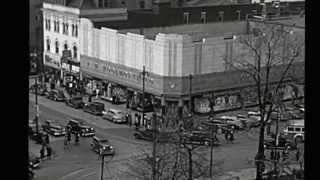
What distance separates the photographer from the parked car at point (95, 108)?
1049 centimetres

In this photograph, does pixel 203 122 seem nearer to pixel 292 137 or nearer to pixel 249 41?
pixel 292 137

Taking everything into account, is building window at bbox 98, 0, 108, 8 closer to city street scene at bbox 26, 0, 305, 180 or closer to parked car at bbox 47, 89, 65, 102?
city street scene at bbox 26, 0, 305, 180

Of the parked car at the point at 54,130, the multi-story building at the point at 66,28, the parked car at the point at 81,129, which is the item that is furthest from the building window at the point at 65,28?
the parked car at the point at 81,129

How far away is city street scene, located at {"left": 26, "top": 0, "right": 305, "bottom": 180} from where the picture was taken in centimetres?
745

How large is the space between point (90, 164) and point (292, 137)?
3101 mm

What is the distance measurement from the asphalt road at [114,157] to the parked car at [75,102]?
0.71 m

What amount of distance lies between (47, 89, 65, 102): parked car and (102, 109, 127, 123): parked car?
1641mm

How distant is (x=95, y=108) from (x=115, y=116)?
705 mm

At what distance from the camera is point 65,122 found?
9859 millimetres

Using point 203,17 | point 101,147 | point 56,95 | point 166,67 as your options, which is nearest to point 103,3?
point 203,17

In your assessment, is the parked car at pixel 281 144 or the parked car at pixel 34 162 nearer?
the parked car at pixel 34 162

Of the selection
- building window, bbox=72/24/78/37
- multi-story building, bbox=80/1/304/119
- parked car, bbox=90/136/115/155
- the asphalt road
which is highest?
building window, bbox=72/24/78/37

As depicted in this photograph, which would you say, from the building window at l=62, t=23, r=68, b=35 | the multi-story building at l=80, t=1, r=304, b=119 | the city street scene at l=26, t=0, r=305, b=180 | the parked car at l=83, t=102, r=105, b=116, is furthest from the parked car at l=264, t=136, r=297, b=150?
the building window at l=62, t=23, r=68, b=35

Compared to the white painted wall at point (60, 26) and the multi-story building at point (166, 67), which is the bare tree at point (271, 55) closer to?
the multi-story building at point (166, 67)
